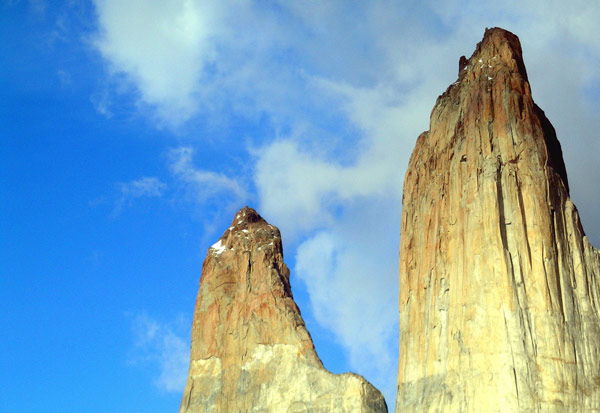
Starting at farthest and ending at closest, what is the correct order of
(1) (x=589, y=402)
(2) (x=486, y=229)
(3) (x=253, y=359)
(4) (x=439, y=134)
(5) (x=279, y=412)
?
1. (3) (x=253, y=359)
2. (5) (x=279, y=412)
3. (4) (x=439, y=134)
4. (2) (x=486, y=229)
5. (1) (x=589, y=402)

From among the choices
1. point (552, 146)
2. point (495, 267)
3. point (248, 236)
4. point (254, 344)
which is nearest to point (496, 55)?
point (552, 146)

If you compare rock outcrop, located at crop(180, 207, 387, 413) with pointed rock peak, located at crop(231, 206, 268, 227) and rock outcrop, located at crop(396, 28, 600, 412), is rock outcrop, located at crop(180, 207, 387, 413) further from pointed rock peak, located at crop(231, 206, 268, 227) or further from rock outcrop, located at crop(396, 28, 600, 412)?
rock outcrop, located at crop(396, 28, 600, 412)

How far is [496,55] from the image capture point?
233ft

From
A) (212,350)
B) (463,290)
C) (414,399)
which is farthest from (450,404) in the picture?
(212,350)

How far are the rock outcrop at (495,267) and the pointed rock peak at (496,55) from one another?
17cm

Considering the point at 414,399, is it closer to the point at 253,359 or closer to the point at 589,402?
the point at 589,402

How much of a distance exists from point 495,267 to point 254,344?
103ft

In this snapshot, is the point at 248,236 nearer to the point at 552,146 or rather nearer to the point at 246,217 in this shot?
the point at 246,217

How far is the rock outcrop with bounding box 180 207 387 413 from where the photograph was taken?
250 feet

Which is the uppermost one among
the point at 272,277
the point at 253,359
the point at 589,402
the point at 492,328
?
the point at 272,277

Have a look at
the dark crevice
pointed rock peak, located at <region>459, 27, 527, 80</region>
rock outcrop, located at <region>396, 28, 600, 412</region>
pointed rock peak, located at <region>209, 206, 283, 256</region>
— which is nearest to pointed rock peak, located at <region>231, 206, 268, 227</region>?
pointed rock peak, located at <region>209, 206, 283, 256</region>

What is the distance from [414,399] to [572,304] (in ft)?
43.3

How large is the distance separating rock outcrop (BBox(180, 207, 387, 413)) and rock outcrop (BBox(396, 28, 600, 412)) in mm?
12005

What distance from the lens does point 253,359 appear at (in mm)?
83125
